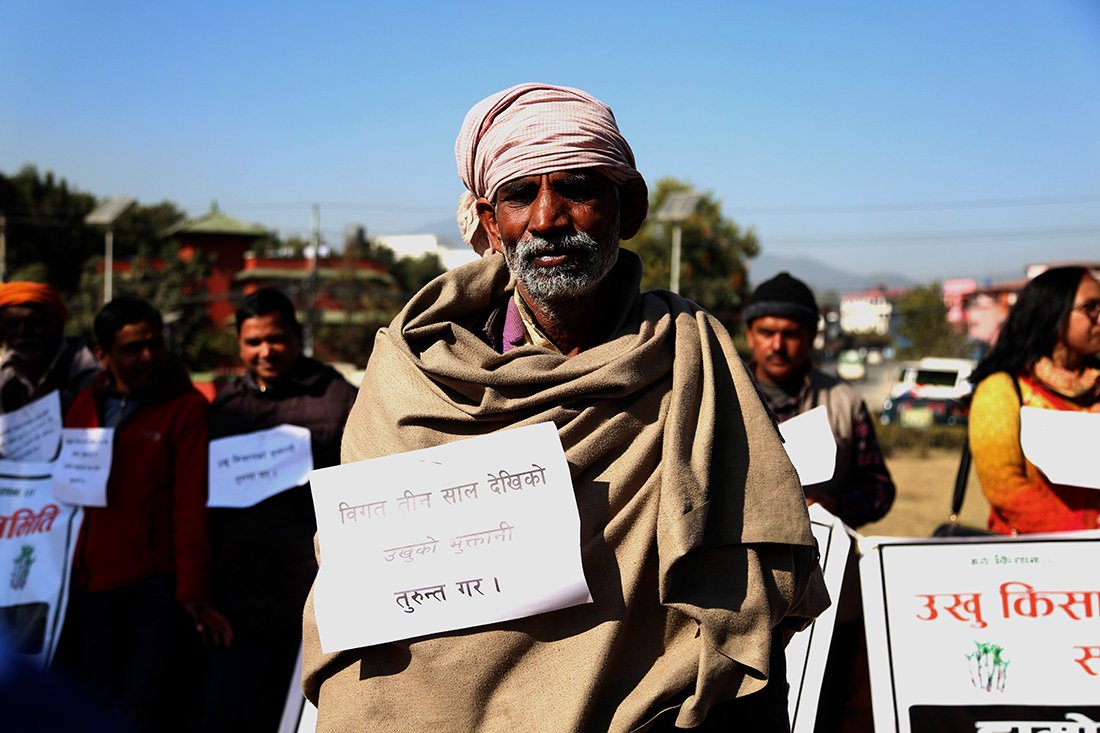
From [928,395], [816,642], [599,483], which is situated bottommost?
[928,395]

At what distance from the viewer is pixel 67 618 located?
3.71m

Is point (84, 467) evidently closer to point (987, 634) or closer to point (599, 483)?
point (599, 483)

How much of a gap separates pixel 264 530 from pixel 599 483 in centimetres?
216

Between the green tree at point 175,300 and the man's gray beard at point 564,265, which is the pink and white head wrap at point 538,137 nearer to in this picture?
the man's gray beard at point 564,265

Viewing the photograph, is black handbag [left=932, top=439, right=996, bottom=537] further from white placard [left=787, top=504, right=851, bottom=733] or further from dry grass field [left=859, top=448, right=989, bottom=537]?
dry grass field [left=859, top=448, right=989, bottom=537]

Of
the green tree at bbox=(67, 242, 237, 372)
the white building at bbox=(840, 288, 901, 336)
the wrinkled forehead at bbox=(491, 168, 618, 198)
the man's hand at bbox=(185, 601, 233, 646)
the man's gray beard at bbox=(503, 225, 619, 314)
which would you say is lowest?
the white building at bbox=(840, 288, 901, 336)

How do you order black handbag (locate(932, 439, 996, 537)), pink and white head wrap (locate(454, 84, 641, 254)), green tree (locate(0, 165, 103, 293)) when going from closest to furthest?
pink and white head wrap (locate(454, 84, 641, 254)), black handbag (locate(932, 439, 996, 537)), green tree (locate(0, 165, 103, 293))

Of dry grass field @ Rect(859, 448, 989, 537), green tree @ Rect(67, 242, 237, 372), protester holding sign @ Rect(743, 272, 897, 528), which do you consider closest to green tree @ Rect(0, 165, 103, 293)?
green tree @ Rect(67, 242, 237, 372)

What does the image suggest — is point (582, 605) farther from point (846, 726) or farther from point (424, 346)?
point (846, 726)

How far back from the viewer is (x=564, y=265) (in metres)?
1.85

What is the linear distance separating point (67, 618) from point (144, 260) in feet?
153

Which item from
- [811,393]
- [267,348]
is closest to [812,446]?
[811,393]

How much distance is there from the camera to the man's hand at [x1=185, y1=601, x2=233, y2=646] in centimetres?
339

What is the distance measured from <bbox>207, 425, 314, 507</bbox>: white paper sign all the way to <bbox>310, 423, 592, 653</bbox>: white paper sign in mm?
1810
